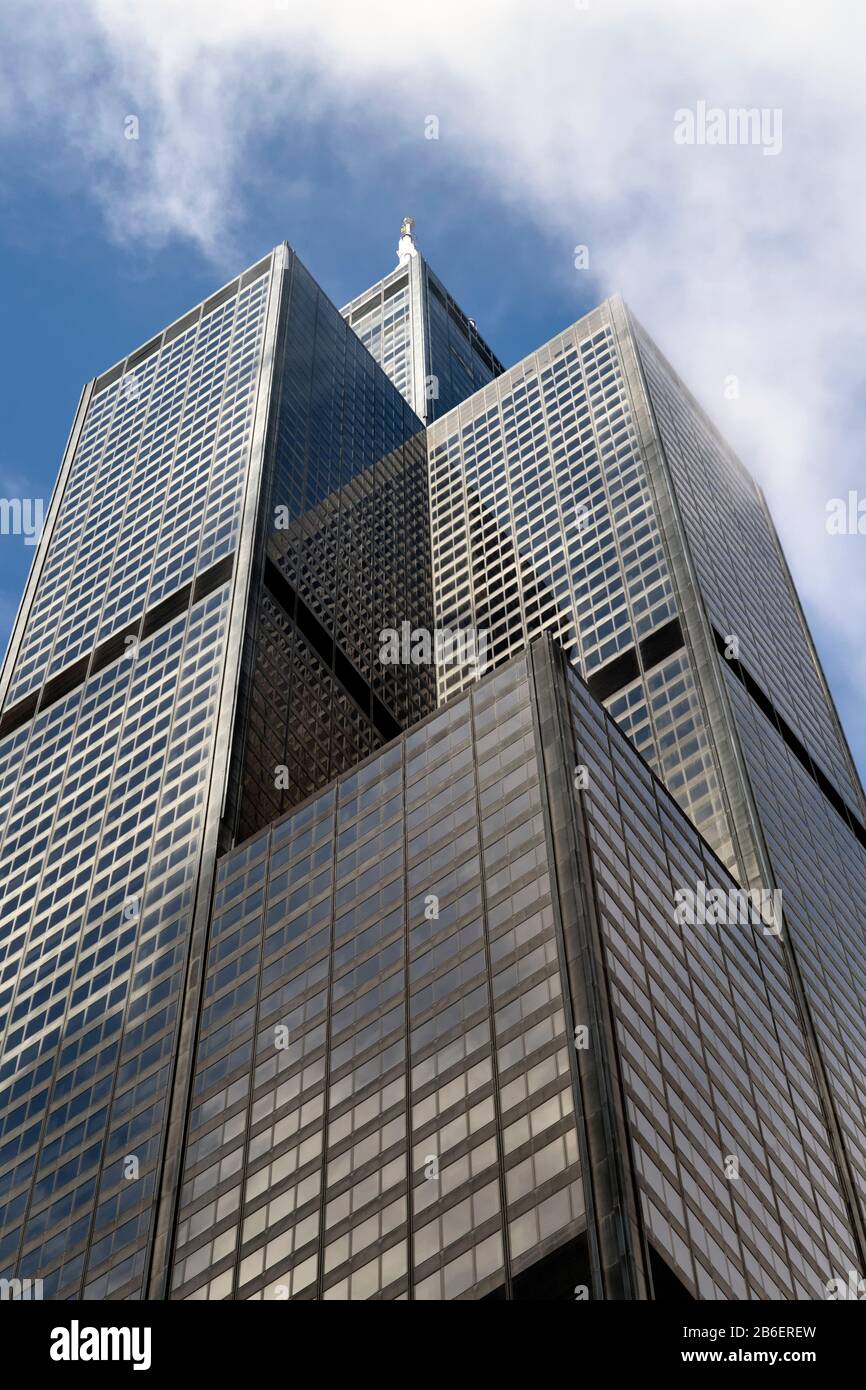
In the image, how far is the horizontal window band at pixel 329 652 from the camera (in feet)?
430

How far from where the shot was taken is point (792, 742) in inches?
5217

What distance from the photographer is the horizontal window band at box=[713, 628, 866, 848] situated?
12838 centimetres

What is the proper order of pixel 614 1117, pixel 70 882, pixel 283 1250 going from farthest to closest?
pixel 70 882
pixel 283 1250
pixel 614 1117

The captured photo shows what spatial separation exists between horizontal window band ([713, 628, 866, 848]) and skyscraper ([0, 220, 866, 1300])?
1.89ft

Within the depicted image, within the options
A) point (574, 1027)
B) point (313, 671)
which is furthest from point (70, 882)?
point (574, 1027)

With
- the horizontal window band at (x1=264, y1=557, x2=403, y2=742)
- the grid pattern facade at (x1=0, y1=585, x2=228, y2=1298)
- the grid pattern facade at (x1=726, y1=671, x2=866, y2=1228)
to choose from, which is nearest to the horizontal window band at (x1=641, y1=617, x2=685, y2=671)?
the grid pattern facade at (x1=726, y1=671, x2=866, y2=1228)

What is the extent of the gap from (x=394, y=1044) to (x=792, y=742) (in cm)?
6606

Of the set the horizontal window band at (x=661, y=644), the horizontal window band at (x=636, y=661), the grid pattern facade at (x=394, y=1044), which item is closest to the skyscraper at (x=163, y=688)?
the grid pattern facade at (x=394, y=1044)

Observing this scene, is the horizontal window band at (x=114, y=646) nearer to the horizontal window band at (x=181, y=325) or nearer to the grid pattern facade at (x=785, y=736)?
the grid pattern facade at (x=785, y=736)

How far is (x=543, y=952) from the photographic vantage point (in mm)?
71938

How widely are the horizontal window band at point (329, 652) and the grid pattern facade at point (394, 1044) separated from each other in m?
37.2
